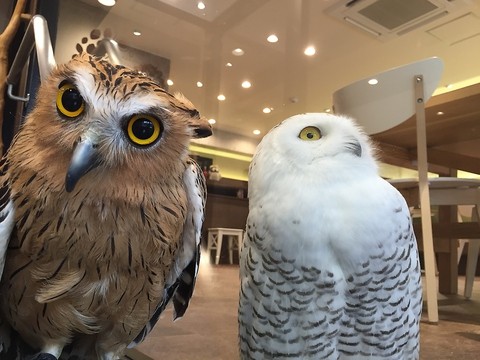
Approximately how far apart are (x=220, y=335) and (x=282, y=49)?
2504 millimetres

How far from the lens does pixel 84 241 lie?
0.45m

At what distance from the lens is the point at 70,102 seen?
45 centimetres

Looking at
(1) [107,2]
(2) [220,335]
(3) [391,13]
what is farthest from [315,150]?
(3) [391,13]

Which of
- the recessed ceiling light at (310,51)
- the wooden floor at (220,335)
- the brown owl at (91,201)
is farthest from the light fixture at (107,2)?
the recessed ceiling light at (310,51)

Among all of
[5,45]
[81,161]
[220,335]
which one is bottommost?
[220,335]

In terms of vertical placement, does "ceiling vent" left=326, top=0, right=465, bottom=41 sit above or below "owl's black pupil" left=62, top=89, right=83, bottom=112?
above

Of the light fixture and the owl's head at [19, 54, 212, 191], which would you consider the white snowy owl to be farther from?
the light fixture

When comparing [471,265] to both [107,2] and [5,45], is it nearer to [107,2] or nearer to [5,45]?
[107,2]

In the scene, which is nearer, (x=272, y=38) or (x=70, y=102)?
(x=70, y=102)

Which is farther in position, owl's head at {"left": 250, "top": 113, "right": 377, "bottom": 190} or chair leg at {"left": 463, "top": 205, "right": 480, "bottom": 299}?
chair leg at {"left": 463, "top": 205, "right": 480, "bottom": 299}

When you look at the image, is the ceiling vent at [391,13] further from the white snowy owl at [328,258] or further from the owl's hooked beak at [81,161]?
the owl's hooked beak at [81,161]

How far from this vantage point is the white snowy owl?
0.53 metres

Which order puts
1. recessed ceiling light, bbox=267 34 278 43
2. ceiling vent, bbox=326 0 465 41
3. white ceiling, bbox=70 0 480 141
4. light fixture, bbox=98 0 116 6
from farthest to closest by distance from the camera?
recessed ceiling light, bbox=267 34 278 43, ceiling vent, bbox=326 0 465 41, white ceiling, bbox=70 0 480 141, light fixture, bbox=98 0 116 6

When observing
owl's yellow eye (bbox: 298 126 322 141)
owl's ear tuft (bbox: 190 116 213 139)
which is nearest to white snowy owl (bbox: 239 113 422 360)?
owl's yellow eye (bbox: 298 126 322 141)
